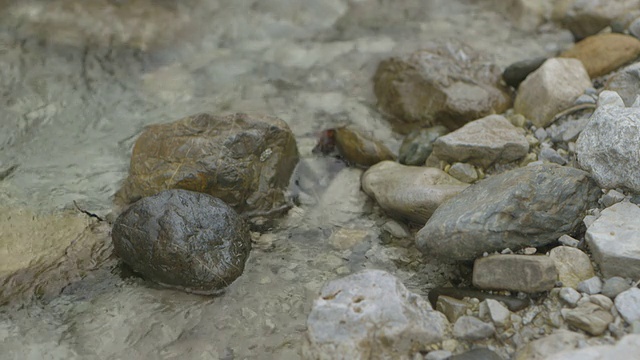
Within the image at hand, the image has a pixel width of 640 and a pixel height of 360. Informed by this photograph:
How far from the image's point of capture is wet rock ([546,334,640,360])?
2.63 metres

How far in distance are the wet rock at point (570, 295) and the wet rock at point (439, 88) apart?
1.97 metres

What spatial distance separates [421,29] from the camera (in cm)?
629

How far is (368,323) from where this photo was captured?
9.74 ft

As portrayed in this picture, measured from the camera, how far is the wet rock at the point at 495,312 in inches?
125

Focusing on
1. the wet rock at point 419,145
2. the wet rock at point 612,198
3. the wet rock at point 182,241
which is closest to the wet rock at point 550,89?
the wet rock at point 419,145

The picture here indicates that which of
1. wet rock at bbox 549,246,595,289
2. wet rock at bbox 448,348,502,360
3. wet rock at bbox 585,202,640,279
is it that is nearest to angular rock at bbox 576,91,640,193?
wet rock at bbox 585,202,640,279

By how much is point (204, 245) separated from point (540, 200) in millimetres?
1888

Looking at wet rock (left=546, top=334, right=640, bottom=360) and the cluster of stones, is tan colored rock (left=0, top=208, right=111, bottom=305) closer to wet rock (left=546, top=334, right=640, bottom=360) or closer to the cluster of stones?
the cluster of stones

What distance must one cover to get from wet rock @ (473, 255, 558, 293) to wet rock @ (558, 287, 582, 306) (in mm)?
70

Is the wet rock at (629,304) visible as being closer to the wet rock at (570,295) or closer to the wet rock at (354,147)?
the wet rock at (570,295)

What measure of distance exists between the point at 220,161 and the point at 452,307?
181 cm

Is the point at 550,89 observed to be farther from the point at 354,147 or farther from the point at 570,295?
the point at 570,295

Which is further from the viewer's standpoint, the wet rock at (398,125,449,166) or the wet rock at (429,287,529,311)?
the wet rock at (398,125,449,166)

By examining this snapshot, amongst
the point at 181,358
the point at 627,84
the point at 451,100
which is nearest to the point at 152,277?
the point at 181,358
